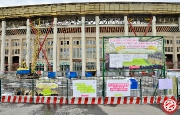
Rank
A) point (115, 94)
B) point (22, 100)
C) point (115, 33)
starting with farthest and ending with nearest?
point (115, 33)
point (22, 100)
point (115, 94)

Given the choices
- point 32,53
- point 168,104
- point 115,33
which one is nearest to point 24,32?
point 32,53

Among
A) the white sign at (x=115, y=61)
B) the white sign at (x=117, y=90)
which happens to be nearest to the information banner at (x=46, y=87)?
the white sign at (x=117, y=90)

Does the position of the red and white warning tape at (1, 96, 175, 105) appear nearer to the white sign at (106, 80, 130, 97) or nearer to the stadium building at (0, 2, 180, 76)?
the white sign at (106, 80, 130, 97)

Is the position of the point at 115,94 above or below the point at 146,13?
below

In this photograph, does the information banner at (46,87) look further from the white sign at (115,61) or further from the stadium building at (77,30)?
the stadium building at (77,30)

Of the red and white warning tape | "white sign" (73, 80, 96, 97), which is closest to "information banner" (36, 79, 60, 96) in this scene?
the red and white warning tape

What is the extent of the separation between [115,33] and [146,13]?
10280 mm

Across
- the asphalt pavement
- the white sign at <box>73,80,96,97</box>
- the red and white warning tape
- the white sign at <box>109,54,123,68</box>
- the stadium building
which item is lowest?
the asphalt pavement

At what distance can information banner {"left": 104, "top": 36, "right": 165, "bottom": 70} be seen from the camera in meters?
13.0

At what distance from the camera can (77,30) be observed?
57.0 meters

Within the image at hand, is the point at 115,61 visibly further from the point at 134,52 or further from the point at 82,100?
the point at 82,100

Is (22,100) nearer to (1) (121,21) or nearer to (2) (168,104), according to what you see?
(2) (168,104)

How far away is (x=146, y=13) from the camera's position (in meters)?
52.8

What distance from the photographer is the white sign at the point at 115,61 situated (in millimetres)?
12898
